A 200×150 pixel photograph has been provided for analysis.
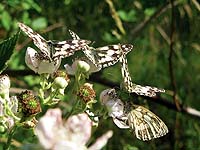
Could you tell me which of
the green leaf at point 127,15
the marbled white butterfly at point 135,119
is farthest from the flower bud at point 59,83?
the green leaf at point 127,15

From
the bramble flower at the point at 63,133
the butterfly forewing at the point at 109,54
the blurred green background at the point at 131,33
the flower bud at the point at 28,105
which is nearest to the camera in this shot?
the bramble flower at the point at 63,133

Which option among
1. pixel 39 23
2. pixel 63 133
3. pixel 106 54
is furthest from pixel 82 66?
pixel 39 23

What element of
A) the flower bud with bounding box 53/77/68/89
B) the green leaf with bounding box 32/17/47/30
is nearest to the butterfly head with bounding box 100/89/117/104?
the flower bud with bounding box 53/77/68/89

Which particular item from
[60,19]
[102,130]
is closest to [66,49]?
[60,19]

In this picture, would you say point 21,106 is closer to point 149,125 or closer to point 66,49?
point 66,49

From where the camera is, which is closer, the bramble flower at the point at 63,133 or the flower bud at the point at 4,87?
the bramble flower at the point at 63,133

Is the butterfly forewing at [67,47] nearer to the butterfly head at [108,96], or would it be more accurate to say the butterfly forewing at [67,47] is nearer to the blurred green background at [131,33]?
the butterfly head at [108,96]

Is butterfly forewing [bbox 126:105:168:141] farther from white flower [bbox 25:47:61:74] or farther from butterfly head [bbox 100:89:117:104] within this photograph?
white flower [bbox 25:47:61:74]
